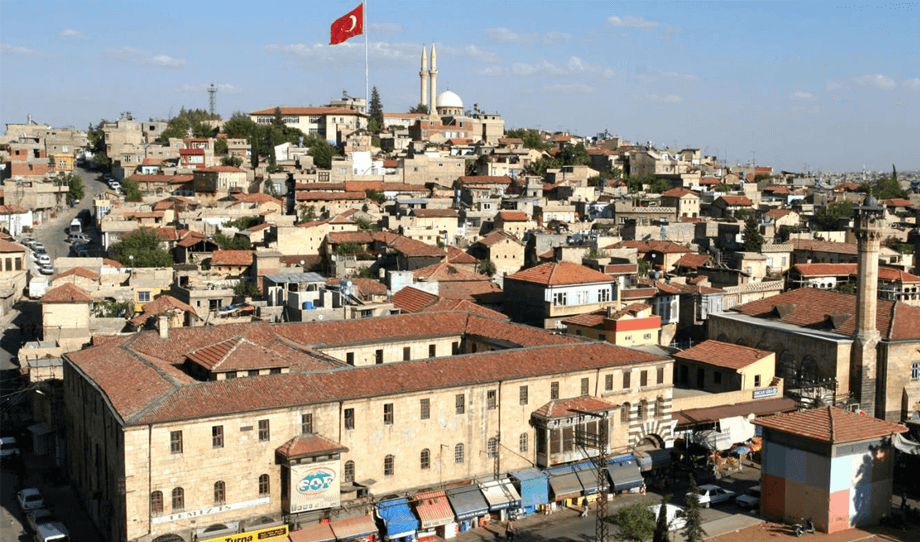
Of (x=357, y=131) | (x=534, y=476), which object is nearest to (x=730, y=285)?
(x=534, y=476)

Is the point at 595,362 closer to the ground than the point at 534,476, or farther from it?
farther from it

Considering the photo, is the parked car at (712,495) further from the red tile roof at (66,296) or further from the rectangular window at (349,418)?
the red tile roof at (66,296)

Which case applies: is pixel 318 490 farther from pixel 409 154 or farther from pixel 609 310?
pixel 409 154

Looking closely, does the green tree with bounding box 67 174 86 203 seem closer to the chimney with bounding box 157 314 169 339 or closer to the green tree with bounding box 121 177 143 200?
the green tree with bounding box 121 177 143 200

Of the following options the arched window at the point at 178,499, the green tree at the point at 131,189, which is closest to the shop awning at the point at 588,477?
the arched window at the point at 178,499

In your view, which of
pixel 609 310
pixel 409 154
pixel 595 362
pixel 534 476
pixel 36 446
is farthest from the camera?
pixel 409 154

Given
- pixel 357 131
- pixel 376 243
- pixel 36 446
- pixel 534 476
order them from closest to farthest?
pixel 534 476 → pixel 36 446 → pixel 376 243 → pixel 357 131
